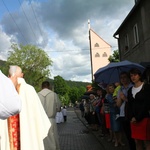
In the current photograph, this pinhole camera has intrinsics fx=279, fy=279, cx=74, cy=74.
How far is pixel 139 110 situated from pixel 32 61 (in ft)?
171

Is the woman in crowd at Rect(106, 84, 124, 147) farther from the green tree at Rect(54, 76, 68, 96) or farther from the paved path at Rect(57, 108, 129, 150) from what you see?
the green tree at Rect(54, 76, 68, 96)

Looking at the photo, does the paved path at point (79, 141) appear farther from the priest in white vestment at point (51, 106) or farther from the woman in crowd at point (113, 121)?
the priest in white vestment at point (51, 106)

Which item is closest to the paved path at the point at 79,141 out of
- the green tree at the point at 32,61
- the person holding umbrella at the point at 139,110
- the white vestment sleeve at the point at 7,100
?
the person holding umbrella at the point at 139,110

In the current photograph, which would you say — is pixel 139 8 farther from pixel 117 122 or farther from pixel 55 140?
pixel 55 140

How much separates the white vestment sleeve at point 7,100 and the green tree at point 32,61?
5214 cm

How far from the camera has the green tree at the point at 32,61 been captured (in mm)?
54713

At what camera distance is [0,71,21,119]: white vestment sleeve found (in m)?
1.35

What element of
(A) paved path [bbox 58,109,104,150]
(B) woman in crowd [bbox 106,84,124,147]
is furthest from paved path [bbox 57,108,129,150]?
(B) woman in crowd [bbox 106,84,124,147]

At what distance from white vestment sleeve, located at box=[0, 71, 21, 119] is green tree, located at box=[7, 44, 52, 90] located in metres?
52.1

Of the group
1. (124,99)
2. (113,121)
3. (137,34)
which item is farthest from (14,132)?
(137,34)

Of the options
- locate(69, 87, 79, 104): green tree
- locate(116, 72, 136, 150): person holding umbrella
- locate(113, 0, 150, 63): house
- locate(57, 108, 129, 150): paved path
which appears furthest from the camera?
locate(69, 87, 79, 104): green tree

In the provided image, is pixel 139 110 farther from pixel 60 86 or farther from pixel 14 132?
pixel 60 86

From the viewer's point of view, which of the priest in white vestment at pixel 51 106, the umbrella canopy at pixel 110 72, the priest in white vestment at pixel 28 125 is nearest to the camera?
the priest in white vestment at pixel 28 125

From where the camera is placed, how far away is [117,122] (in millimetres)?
7906
